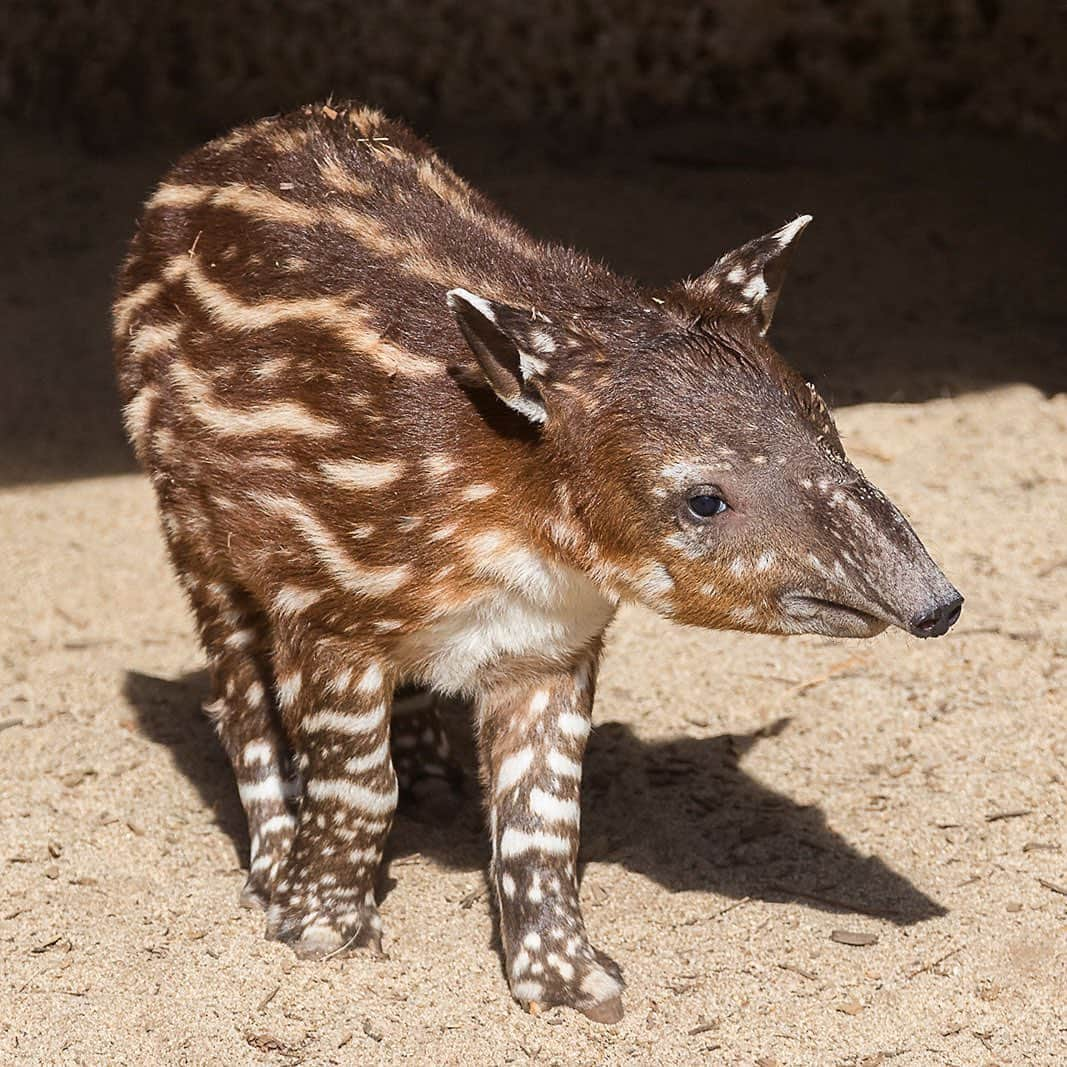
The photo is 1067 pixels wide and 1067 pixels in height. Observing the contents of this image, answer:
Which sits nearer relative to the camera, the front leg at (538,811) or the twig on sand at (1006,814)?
the front leg at (538,811)

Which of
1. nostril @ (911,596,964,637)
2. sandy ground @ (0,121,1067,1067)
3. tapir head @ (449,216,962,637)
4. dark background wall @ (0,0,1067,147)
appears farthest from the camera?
dark background wall @ (0,0,1067,147)

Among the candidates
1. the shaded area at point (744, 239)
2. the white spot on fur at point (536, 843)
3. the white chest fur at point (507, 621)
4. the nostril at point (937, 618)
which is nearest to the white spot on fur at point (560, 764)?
the white spot on fur at point (536, 843)

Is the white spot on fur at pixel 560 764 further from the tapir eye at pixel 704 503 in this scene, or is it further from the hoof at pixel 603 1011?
the tapir eye at pixel 704 503

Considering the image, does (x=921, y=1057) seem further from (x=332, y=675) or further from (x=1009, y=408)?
(x=1009, y=408)

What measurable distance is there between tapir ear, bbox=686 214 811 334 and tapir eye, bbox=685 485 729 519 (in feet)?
1.78

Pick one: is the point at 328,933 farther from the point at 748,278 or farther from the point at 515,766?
the point at 748,278

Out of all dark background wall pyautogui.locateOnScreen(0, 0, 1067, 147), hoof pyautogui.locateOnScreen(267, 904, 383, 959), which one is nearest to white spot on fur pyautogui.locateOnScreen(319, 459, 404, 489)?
hoof pyautogui.locateOnScreen(267, 904, 383, 959)

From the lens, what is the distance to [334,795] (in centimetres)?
480

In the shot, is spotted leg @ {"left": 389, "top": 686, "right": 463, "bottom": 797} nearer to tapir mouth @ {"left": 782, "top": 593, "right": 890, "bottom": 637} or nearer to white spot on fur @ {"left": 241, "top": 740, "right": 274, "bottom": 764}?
white spot on fur @ {"left": 241, "top": 740, "right": 274, "bottom": 764}

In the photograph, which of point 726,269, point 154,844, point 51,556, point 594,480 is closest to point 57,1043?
point 154,844

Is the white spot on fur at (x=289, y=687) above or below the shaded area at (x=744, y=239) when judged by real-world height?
above

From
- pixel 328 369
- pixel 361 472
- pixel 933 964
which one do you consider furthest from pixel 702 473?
pixel 933 964

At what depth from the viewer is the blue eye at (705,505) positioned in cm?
416

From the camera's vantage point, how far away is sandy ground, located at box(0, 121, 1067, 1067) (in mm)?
4586
